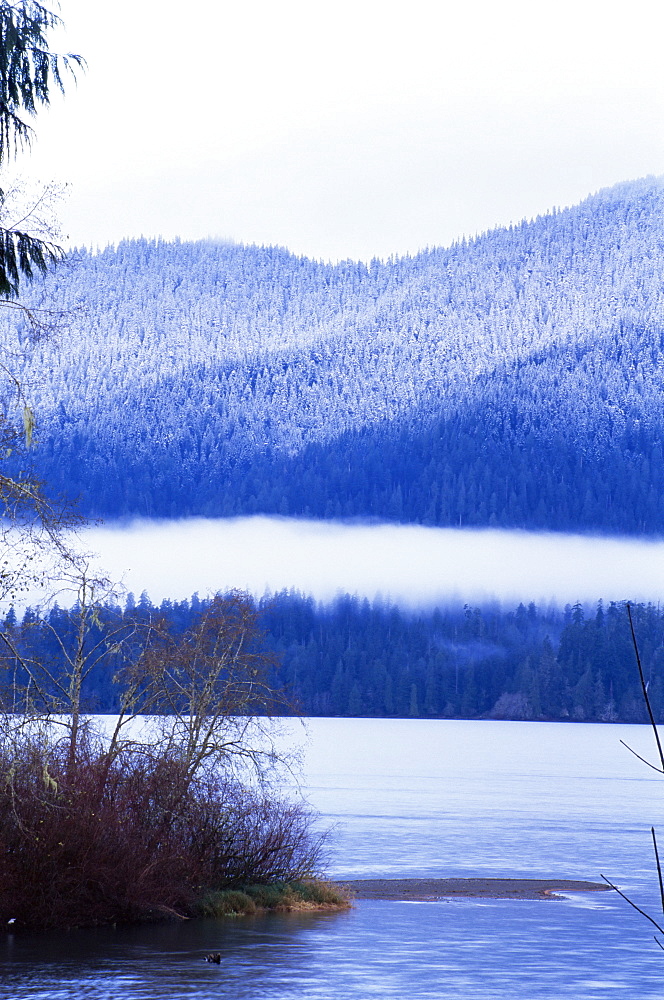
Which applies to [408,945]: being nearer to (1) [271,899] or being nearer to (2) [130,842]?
Result: (1) [271,899]

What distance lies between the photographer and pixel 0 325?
18.8 metres

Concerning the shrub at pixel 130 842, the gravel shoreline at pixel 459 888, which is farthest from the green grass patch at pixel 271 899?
the gravel shoreline at pixel 459 888

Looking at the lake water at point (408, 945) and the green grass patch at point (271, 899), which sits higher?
the green grass patch at point (271, 899)

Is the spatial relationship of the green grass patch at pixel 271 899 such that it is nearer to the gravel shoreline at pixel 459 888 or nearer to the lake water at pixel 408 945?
the lake water at pixel 408 945

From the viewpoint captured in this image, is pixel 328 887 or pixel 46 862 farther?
pixel 328 887

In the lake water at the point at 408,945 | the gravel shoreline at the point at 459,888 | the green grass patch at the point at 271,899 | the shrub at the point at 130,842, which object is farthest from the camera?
the gravel shoreline at the point at 459,888

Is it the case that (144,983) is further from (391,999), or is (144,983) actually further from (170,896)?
(170,896)

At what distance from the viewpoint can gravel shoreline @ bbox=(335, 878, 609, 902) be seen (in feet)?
182

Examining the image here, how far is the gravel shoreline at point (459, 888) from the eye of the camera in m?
55.5

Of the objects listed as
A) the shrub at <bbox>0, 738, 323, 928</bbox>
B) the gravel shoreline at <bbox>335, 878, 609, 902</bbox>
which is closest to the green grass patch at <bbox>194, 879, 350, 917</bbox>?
the shrub at <bbox>0, 738, 323, 928</bbox>

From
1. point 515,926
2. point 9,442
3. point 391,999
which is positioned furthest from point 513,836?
point 9,442

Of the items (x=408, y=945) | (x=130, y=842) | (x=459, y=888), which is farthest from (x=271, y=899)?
(x=459, y=888)

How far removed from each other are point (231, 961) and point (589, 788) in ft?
377

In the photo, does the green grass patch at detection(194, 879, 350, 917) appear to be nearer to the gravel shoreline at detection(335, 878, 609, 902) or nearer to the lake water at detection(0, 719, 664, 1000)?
the lake water at detection(0, 719, 664, 1000)
